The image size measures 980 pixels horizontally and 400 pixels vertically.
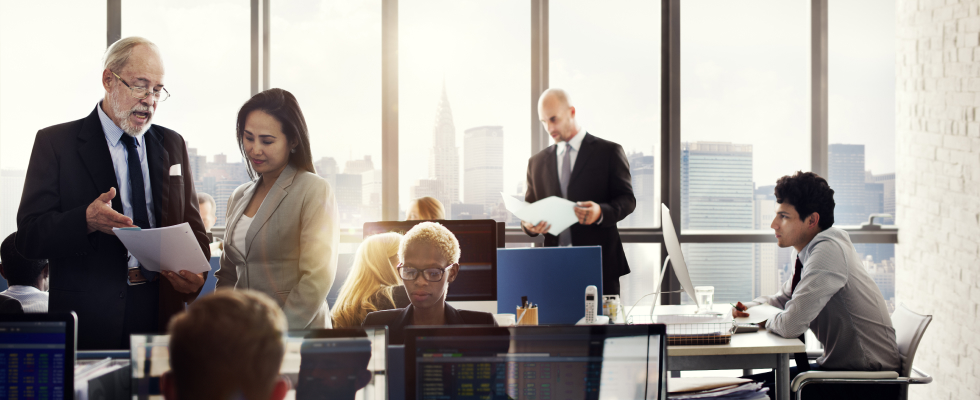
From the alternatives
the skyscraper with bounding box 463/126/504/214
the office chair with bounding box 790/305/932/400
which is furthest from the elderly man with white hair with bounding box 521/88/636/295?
the office chair with bounding box 790/305/932/400

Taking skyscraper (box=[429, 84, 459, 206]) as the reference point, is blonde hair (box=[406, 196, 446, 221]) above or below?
below

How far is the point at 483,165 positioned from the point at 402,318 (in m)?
2.99

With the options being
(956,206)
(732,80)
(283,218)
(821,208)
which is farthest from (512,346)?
(732,80)

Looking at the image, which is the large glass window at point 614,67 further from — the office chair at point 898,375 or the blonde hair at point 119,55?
the blonde hair at point 119,55

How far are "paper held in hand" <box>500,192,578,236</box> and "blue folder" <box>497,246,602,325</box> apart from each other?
269 millimetres

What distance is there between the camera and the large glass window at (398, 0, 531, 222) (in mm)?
4578

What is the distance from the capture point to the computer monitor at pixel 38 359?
1.04 m

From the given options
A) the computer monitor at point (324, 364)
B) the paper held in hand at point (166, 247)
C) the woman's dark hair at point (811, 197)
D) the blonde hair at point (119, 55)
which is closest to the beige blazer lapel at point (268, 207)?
the paper held in hand at point (166, 247)

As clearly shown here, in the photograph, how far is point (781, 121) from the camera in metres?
4.50

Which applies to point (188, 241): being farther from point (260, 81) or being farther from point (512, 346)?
point (260, 81)

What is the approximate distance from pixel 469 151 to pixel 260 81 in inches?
66.3

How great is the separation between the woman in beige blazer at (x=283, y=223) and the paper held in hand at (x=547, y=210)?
116cm

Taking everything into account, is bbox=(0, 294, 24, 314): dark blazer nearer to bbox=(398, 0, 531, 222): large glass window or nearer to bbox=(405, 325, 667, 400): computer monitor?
bbox=(405, 325, 667, 400): computer monitor

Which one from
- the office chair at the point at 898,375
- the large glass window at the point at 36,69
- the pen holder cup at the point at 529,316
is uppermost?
the large glass window at the point at 36,69
